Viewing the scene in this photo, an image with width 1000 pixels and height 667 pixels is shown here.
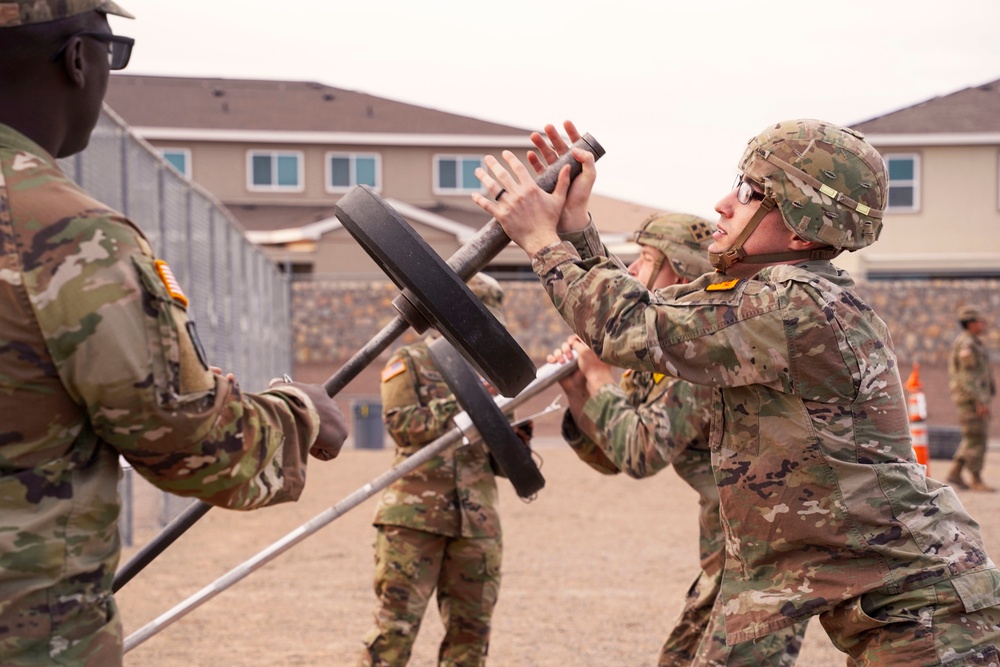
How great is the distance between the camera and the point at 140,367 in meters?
2.02

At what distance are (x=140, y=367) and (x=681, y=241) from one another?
2.86m

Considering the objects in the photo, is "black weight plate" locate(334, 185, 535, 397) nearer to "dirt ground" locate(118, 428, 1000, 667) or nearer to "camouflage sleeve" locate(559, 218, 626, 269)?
"camouflage sleeve" locate(559, 218, 626, 269)

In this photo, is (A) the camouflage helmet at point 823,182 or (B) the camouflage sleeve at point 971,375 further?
(B) the camouflage sleeve at point 971,375

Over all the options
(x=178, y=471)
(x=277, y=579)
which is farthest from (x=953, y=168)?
(x=178, y=471)

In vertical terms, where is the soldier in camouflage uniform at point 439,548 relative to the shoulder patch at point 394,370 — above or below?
below

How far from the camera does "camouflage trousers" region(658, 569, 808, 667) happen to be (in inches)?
132

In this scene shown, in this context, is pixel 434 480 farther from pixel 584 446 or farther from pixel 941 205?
pixel 941 205

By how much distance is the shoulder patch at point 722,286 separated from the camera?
2943mm

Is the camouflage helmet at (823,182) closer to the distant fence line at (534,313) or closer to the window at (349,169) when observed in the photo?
the distant fence line at (534,313)

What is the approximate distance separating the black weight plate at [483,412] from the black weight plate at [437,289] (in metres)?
1.19

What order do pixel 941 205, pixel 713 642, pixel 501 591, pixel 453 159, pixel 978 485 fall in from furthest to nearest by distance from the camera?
pixel 453 159 < pixel 941 205 < pixel 978 485 < pixel 501 591 < pixel 713 642

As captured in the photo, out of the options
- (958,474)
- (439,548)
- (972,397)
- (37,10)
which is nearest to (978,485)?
(958,474)

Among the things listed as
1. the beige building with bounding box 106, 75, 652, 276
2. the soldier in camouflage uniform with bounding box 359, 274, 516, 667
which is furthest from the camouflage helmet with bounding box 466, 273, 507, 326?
the beige building with bounding box 106, 75, 652, 276

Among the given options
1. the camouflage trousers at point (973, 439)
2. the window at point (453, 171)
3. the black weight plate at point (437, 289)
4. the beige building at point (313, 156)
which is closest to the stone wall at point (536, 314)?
the beige building at point (313, 156)
